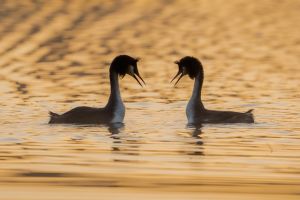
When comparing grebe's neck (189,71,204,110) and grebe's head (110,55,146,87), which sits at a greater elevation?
grebe's head (110,55,146,87)

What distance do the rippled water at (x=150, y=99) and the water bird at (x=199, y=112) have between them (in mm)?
356

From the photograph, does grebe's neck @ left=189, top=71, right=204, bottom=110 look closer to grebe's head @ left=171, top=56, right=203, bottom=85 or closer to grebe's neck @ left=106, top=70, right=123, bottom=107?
grebe's head @ left=171, top=56, right=203, bottom=85

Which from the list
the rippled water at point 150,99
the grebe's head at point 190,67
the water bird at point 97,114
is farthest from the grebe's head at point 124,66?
the grebe's head at point 190,67

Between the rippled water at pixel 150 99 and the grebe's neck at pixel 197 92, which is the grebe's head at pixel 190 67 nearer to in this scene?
the grebe's neck at pixel 197 92

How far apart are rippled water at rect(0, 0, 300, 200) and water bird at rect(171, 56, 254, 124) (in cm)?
36

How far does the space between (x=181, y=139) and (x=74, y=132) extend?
2.05 meters

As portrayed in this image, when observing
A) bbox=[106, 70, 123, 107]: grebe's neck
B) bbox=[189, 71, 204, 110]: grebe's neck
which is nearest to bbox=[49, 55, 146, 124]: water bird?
bbox=[106, 70, 123, 107]: grebe's neck

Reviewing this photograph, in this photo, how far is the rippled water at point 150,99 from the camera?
1547 centimetres

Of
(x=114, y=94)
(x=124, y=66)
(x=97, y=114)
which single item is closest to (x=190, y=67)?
(x=124, y=66)

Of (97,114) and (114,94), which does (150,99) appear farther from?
(97,114)

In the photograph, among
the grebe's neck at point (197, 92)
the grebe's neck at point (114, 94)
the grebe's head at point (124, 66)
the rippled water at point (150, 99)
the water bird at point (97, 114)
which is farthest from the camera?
the grebe's head at point (124, 66)

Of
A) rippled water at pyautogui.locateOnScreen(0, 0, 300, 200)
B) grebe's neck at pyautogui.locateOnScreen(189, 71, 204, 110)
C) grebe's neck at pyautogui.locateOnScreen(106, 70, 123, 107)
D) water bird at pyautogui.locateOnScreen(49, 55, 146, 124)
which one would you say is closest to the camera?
rippled water at pyautogui.locateOnScreen(0, 0, 300, 200)

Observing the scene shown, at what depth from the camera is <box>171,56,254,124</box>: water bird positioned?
77.4ft

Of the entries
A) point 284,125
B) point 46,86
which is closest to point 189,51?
point 46,86
